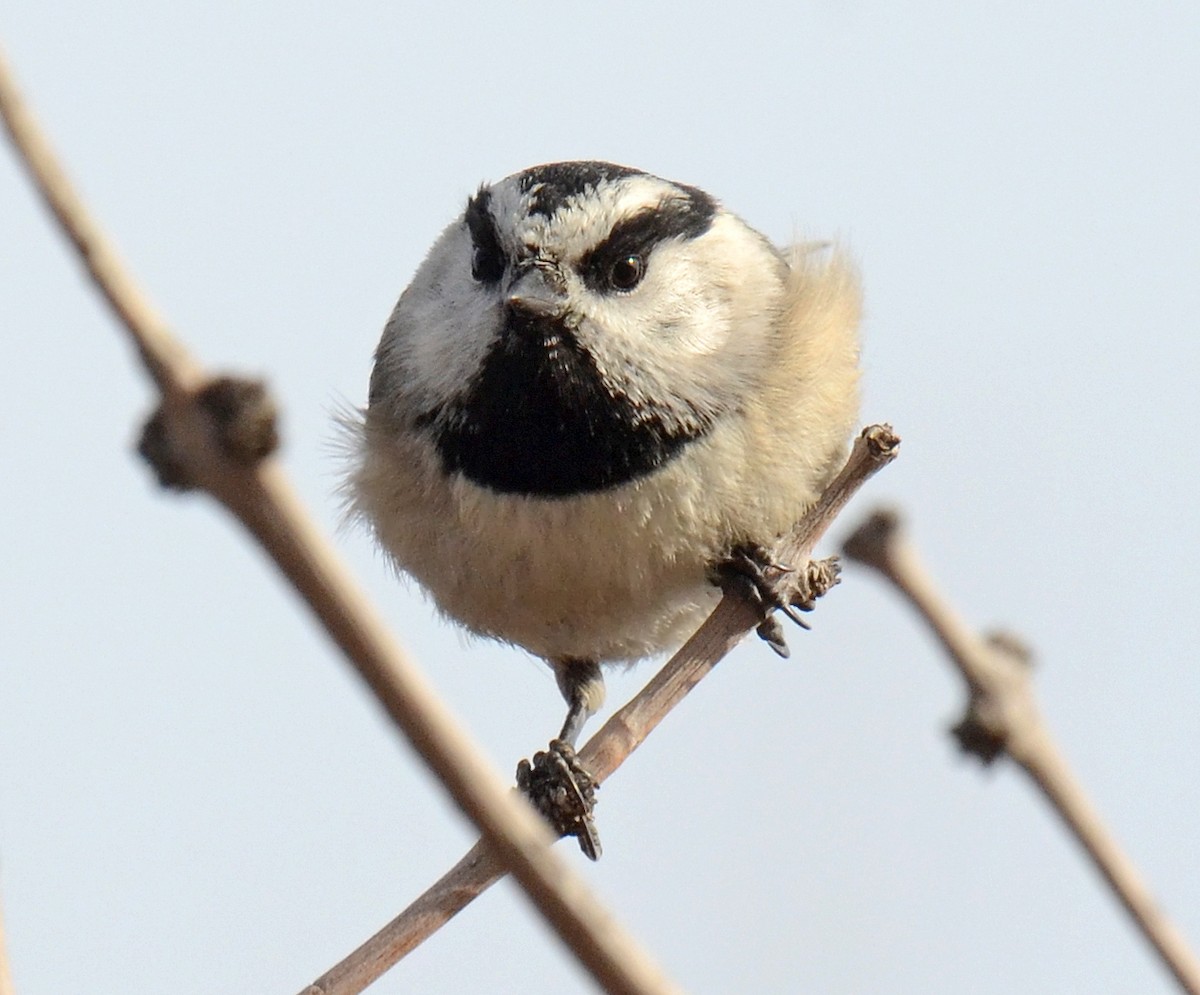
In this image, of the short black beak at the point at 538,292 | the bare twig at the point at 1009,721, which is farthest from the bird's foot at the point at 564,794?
the bare twig at the point at 1009,721

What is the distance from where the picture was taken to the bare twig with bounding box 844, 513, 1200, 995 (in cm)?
102

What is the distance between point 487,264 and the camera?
3141mm

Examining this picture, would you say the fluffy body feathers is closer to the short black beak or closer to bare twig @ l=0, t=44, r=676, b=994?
the short black beak

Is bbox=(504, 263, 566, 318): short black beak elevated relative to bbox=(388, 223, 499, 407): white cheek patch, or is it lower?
lower

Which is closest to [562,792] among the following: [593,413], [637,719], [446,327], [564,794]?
[564,794]

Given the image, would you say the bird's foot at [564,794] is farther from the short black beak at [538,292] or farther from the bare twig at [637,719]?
the short black beak at [538,292]

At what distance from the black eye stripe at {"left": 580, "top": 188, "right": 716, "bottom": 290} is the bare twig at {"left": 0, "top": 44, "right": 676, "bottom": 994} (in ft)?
7.71

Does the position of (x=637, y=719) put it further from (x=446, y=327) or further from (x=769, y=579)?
(x=446, y=327)

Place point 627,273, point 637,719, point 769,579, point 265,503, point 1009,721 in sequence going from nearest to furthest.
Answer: point 265,503, point 1009,721, point 637,719, point 769,579, point 627,273

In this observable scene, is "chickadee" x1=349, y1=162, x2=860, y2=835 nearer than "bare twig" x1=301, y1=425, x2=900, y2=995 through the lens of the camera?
No

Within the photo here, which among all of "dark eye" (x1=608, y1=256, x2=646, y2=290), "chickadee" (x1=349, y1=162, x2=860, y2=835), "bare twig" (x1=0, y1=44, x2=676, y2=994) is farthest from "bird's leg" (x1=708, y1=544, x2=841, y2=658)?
"bare twig" (x1=0, y1=44, x2=676, y2=994)

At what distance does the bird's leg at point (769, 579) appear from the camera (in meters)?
2.92

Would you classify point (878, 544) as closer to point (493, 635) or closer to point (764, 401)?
point (764, 401)

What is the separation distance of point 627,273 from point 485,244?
1.02 feet
